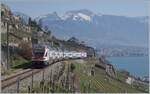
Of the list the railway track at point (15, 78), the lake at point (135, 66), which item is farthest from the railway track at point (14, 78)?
the lake at point (135, 66)

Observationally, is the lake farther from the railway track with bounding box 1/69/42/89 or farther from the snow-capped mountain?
Answer: the railway track with bounding box 1/69/42/89

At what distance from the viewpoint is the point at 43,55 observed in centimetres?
1619

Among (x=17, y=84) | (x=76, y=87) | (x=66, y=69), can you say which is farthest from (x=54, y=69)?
(x=17, y=84)

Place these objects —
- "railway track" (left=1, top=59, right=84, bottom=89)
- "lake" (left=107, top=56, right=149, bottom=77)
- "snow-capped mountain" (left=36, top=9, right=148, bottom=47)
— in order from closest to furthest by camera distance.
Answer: "railway track" (left=1, top=59, right=84, bottom=89), "snow-capped mountain" (left=36, top=9, right=148, bottom=47), "lake" (left=107, top=56, right=149, bottom=77)

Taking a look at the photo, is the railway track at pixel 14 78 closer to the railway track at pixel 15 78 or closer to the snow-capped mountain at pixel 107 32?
the railway track at pixel 15 78

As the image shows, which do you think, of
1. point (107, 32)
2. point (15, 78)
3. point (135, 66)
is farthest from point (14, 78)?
point (107, 32)

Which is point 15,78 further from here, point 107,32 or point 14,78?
point 107,32

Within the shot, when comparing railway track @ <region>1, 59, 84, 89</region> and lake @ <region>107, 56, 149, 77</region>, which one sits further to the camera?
lake @ <region>107, 56, 149, 77</region>

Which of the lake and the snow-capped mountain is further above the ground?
the snow-capped mountain

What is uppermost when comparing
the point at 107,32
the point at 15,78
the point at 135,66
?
the point at 107,32

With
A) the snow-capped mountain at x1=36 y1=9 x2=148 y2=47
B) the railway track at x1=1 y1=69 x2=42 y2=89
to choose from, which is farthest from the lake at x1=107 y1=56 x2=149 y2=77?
the railway track at x1=1 y1=69 x2=42 y2=89

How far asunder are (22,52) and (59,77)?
7.44ft

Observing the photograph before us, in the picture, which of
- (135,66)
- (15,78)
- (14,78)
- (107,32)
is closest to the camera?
(14,78)

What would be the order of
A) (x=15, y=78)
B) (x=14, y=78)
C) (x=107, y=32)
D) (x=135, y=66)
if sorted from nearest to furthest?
(x=14, y=78), (x=15, y=78), (x=135, y=66), (x=107, y=32)
